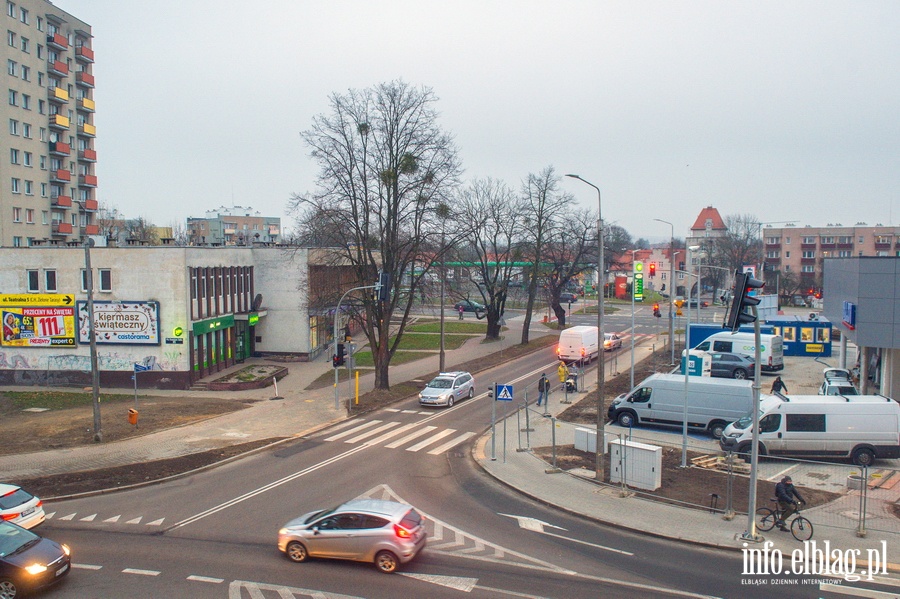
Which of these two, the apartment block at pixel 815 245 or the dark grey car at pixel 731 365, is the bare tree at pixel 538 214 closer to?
the dark grey car at pixel 731 365

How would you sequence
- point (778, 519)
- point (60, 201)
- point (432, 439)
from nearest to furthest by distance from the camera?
point (778, 519) < point (432, 439) < point (60, 201)

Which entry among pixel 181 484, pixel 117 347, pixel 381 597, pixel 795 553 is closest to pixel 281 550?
pixel 381 597

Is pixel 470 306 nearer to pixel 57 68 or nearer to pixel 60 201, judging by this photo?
pixel 60 201

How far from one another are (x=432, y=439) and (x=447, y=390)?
6391mm

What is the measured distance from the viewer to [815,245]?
92.4 meters

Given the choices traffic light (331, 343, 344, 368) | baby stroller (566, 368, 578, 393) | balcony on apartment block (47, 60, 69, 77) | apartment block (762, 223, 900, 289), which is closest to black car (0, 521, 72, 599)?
traffic light (331, 343, 344, 368)

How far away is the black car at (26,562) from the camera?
1102 centimetres

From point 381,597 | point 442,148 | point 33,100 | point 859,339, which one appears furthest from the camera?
point 33,100

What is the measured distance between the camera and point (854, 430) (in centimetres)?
1966

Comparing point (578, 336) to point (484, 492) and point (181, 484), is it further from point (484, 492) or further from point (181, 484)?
point (181, 484)

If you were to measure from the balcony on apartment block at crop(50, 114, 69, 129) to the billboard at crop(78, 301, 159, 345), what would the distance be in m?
26.8

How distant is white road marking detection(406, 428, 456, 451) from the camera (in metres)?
23.0

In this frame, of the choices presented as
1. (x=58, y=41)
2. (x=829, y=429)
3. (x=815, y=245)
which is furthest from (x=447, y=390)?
(x=815, y=245)

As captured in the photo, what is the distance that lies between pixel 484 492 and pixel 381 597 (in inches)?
276
